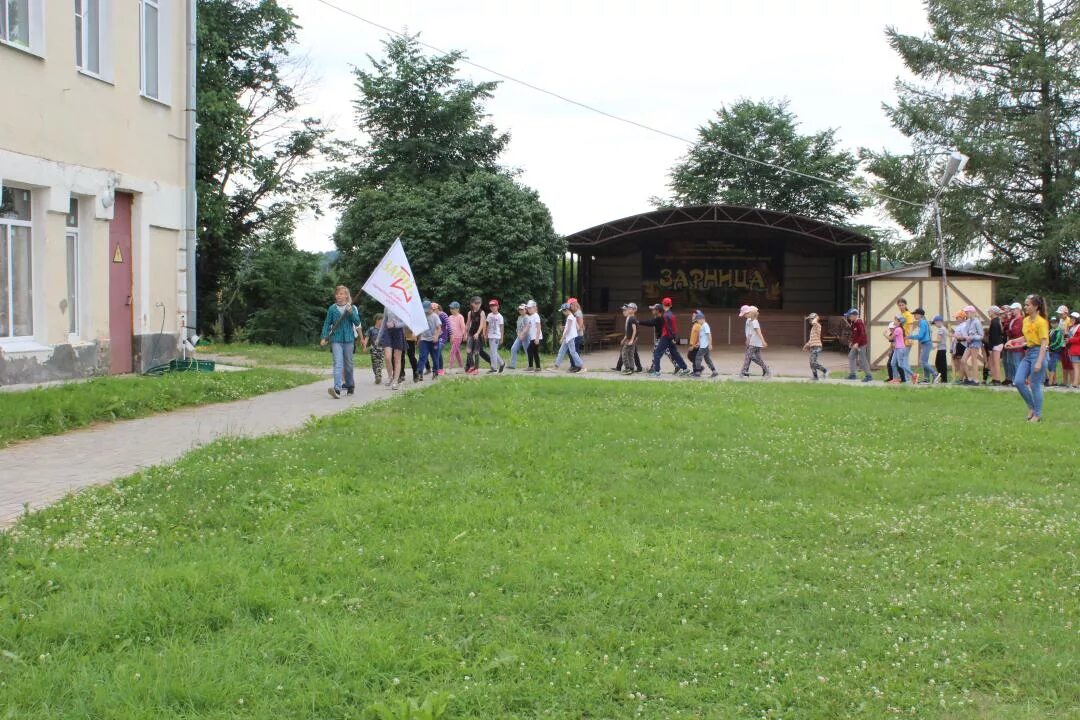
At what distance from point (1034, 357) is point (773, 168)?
130 ft

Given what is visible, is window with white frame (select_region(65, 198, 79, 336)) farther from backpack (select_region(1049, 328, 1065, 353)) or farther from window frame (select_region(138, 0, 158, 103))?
backpack (select_region(1049, 328, 1065, 353))

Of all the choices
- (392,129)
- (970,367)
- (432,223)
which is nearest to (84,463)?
(970,367)

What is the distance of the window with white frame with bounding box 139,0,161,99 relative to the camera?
55.2ft

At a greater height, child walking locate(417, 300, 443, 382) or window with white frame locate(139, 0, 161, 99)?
window with white frame locate(139, 0, 161, 99)

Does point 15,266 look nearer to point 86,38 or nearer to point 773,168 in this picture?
point 86,38

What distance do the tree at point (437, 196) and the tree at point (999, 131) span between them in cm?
1621

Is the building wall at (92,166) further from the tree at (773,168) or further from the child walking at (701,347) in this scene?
the tree at (773,168)

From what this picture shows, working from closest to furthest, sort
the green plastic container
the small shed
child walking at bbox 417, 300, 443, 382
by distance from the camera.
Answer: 1. the green plastic container
2. child walking at bbox 417, 300, 443, 382
3. the small shed

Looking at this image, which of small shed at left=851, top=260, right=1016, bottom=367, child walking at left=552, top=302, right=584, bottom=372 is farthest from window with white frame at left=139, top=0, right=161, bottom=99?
small shed at left=851, top=260, right=1016, bottom=367

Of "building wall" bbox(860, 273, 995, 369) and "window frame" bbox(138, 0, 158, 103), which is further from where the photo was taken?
"building wall" bbox(860, 273, 995, 369)

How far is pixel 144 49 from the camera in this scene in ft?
55.4

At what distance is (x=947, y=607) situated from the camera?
550 cm

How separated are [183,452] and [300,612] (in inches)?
200

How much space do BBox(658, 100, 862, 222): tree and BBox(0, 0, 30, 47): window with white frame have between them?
134 ft
